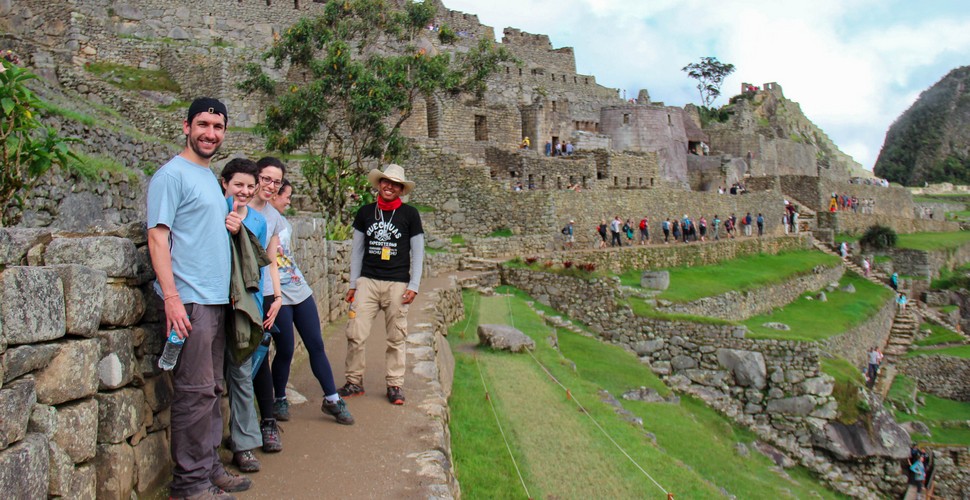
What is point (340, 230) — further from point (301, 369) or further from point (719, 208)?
point (719, 208)

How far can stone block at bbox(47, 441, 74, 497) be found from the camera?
2895mm

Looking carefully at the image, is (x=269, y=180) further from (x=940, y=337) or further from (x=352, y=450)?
(x=940, y=337)

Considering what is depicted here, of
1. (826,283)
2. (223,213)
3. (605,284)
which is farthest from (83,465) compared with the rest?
(826,283)

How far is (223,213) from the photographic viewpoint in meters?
3.89

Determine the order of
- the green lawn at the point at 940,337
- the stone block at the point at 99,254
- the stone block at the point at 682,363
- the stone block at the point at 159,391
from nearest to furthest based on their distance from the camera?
1. the stone block at the point at 99,254
2. the stone block at the point at 159,391
3. the stone block at the point at 682,363
4. the green lawn at the point at 940,337

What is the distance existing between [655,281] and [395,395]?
14.1 metres

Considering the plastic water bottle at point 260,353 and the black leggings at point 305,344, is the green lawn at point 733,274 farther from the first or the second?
the plastic water bottle at point 260,353

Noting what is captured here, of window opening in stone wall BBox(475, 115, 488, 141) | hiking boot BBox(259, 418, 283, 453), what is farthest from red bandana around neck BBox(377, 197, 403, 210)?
window opening in stone wall BBox(475, 115, 488, 141)

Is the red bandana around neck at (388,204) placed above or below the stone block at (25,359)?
above

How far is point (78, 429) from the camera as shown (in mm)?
3080

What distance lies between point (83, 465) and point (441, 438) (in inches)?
107

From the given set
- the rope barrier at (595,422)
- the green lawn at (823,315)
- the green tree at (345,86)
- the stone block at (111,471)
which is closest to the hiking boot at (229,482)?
the stone block at (111,471)

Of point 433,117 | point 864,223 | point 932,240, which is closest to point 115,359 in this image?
point 433,117

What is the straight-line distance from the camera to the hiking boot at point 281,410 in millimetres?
5336
